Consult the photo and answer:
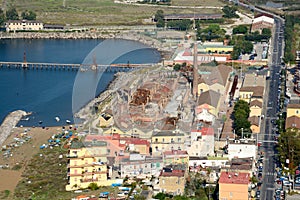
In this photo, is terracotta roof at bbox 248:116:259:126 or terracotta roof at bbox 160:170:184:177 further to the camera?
terracotta roof at bbox 248:116:259:126

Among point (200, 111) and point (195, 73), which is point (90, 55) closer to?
point (195, 73)

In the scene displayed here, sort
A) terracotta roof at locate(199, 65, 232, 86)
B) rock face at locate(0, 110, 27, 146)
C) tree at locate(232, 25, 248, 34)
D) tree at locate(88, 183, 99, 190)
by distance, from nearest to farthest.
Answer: tree at locate(88, 183, 99, 190), rock face at locate(0, 110, 27, 146), terracotta roof at locate(199, 65, 232, 86), tree at locate(232, 25, 248, 34)

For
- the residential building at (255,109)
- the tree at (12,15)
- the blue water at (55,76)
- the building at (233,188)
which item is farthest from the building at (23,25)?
the building at (233,188)

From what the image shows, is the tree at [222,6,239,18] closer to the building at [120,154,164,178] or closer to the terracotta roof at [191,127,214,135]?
the terracotta roof at [191,127,214,135]

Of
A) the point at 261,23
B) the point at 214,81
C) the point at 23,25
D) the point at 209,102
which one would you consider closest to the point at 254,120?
the point at 209,102

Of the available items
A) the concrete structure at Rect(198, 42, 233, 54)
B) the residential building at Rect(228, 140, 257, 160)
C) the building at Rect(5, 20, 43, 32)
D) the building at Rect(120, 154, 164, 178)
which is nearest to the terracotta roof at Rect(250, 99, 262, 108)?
the residential building at Rect(228, 140, 257, 160)

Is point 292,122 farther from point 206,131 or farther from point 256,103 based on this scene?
point 206,131

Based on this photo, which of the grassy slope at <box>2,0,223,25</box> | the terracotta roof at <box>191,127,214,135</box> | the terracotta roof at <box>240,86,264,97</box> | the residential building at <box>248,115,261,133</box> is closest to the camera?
the terracotta roof at <box>191,127,214,135</box>
